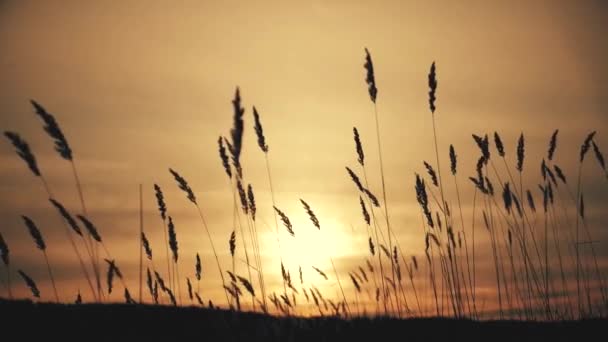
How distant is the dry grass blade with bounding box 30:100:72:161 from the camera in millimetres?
3305

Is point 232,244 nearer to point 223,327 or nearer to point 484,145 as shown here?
point 223,327

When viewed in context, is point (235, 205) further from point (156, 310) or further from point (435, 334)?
point (435, 334)

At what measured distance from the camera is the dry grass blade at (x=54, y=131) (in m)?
3.30

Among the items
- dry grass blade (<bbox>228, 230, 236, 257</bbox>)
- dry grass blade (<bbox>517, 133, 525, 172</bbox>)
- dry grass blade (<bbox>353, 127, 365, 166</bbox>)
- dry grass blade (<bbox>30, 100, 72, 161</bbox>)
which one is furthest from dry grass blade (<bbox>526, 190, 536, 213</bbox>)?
dry grass blade (<bbox>30, 100, 72, 161</bbox>)

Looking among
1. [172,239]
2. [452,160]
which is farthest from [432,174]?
[172,239]

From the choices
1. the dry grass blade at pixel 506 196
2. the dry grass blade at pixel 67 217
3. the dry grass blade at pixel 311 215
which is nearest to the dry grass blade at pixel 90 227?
the dry grass blade at pixel 67 217

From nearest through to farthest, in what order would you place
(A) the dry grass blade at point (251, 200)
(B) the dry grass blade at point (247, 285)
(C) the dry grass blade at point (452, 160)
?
(B) the dry grass blade at point (247, 285)
(A) the dry grass blade at point (251, 200)
(C) the dry grass blade at point (452, 160)

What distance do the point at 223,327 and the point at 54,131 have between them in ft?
5.05

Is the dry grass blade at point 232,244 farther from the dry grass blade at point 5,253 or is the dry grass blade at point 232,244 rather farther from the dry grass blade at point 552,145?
the dry grass blade at point 552,145

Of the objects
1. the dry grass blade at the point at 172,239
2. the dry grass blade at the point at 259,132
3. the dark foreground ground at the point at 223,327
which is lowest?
the dark foreground ground at the point at 223,327

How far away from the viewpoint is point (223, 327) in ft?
12.0

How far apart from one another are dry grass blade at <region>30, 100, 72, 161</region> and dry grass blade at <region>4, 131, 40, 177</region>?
143 mm

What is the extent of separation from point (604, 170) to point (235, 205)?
3.40 metres

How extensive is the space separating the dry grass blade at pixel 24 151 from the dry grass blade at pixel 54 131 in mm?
143
